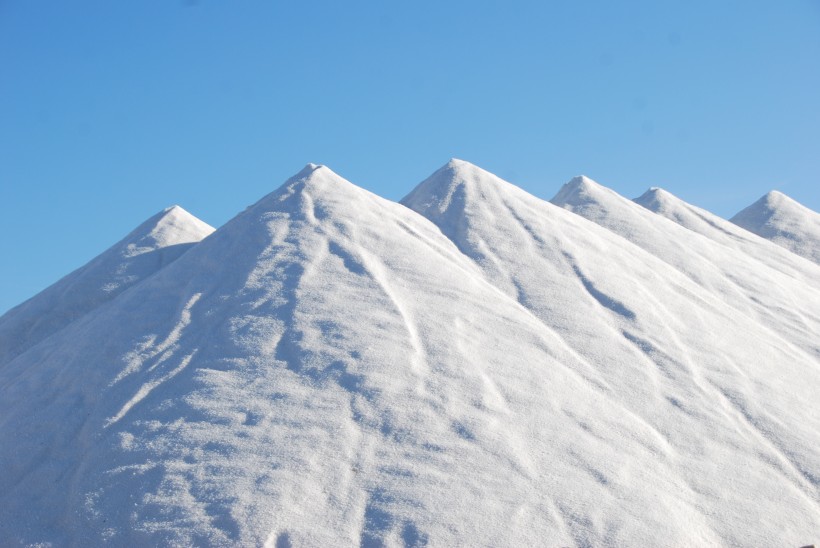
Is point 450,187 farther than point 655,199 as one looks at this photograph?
No

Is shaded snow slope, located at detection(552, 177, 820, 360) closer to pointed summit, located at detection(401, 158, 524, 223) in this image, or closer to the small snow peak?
the small snow peak

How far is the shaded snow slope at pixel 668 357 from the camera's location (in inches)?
325

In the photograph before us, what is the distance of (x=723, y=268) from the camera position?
46.7 feet

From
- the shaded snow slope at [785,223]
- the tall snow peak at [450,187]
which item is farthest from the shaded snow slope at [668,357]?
the shaded snow slope at [785,223]

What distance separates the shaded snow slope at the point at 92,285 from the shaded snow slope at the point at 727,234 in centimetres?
1026

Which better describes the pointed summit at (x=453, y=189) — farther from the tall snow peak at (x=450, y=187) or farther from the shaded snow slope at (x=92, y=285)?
the shaded snow slope at (x=92, y=285)

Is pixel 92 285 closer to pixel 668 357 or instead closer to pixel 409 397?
pixel 409 397

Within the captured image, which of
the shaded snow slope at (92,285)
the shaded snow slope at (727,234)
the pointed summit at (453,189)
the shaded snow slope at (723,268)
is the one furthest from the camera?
the shaded snow slope at (727,234)

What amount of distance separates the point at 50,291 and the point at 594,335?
9619 millimetres

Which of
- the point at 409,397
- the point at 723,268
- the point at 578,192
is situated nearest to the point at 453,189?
the point at 578,192

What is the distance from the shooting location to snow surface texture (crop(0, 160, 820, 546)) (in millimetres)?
7598

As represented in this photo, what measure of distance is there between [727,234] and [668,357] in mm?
7983

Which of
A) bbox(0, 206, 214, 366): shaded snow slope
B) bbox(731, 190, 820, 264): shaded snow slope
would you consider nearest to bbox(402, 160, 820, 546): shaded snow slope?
bbox(0, 206, 214, 366): shaded snow slope

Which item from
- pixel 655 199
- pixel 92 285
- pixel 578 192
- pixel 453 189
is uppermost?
pixel 655 199
